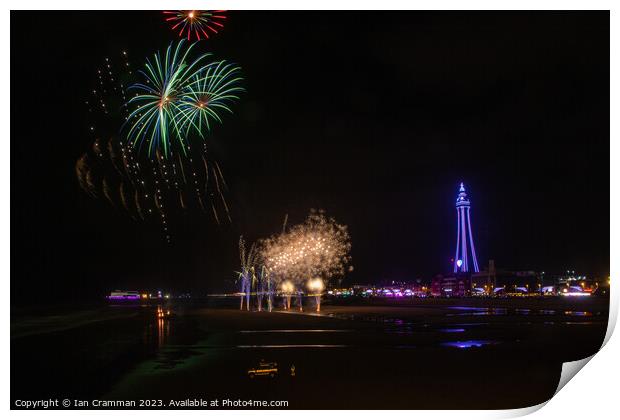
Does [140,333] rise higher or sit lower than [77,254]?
lower

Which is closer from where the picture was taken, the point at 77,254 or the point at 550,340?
the point at 550,340

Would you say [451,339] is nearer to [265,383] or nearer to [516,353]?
[516,353]

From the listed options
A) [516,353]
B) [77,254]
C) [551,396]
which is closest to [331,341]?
[516,353]

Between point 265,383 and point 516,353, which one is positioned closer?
point 265,383

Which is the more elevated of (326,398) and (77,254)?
(77,254)

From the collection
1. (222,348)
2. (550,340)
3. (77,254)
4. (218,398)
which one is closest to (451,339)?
(550,340)

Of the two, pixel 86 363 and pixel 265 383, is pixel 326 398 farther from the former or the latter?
pixel 86 363
